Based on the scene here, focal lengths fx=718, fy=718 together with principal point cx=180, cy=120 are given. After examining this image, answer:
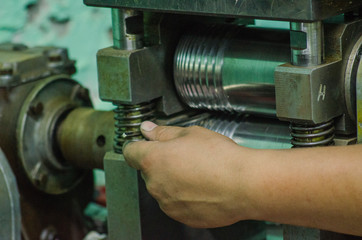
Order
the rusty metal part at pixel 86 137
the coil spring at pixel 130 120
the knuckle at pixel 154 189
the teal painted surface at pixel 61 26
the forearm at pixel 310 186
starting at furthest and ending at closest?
the teal painted surface at pixel 61 26 → the rusty metal part at pixel 86 137 → the coil spring at pixel 130 120 → the knuckle at pixel 154 189 → the forearm at pixel 310 186

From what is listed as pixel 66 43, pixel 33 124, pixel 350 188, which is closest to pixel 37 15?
pixel 66 43

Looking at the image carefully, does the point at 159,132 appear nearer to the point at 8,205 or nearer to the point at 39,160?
the point at 8,205

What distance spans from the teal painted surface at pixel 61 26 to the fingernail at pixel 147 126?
28.6 inches

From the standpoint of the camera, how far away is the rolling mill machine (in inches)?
34.8

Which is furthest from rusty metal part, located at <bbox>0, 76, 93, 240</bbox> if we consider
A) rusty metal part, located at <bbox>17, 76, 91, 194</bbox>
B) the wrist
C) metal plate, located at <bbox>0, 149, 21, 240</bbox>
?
the wrist

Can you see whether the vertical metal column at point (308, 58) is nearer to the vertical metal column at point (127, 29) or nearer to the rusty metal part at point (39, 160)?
the vertical metal column at point (127, 29)

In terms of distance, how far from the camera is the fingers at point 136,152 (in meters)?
0.97

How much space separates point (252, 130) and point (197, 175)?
0.74 ft

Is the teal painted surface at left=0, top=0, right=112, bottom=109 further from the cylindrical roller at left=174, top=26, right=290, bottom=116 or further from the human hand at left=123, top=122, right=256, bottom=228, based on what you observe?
the human hand at left=123, top=122, right=256, bottom=228

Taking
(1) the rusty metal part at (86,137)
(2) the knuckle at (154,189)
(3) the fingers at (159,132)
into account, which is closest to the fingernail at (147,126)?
(3) the fingers at (159,132)

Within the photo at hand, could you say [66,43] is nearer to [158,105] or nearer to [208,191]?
[158,105]

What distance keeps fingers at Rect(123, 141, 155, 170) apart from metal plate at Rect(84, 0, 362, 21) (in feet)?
0.60

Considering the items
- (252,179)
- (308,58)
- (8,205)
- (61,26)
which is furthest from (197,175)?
(61,26)

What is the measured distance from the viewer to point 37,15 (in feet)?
5.58
